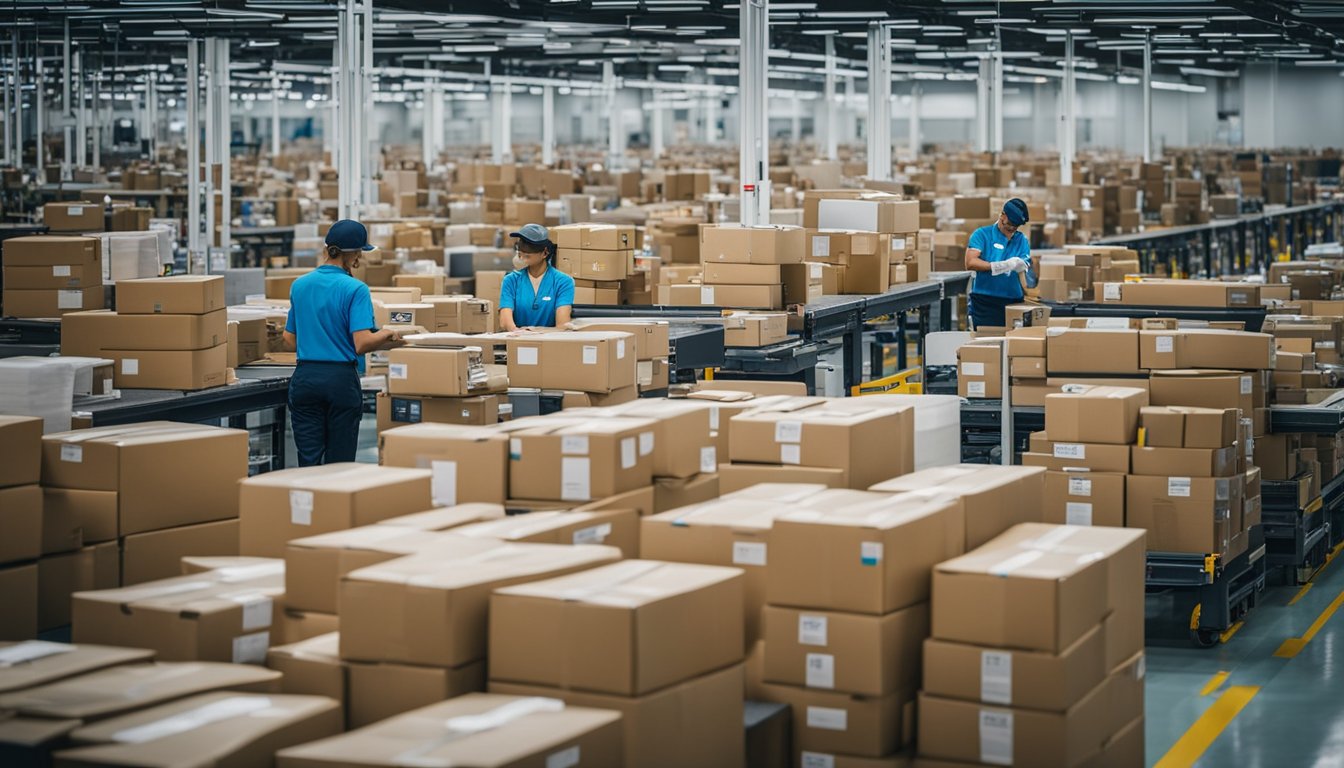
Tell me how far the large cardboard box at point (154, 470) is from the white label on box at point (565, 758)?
8.80 feet

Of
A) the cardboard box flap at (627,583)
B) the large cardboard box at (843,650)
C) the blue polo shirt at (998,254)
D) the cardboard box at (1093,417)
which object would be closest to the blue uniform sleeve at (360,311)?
the cardboard box at (1093,417)

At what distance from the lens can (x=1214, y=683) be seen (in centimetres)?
698

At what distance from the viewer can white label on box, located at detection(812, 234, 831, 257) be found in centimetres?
1205

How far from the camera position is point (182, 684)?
3.79 metres

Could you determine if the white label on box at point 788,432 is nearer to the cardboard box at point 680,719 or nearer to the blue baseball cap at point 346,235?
the cardboard box at point 680,719

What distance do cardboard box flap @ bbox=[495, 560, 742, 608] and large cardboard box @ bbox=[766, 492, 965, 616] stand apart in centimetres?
16

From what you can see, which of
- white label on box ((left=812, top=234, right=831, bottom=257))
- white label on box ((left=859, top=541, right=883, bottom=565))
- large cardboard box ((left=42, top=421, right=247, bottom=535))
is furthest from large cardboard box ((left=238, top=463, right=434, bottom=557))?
white label on box ((left=812, top=234, right=831, bottom=257))

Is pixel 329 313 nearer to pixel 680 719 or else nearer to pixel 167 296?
pixel 167 296

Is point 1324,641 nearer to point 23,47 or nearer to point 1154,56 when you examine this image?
point 23,47

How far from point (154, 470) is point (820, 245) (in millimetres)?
7135

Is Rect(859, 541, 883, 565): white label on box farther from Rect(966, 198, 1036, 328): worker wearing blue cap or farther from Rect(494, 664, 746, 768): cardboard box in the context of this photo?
Rect(966, 198, 1036, 328): worker wearing blue cap

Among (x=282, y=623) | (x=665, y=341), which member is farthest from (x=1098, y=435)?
(x=282, y=623)

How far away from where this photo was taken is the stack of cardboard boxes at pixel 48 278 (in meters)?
9.20

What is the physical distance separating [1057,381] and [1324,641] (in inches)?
67.6
